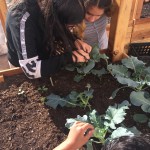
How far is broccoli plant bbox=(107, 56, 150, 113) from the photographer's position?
1.32m

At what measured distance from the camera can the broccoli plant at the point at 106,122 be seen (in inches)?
45.5

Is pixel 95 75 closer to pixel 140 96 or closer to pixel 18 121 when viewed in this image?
pixel 140 96

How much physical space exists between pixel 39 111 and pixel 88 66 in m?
0.37

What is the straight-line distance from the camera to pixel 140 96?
133 centimetres

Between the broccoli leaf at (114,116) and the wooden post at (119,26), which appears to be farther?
the wooden post at (119,26)

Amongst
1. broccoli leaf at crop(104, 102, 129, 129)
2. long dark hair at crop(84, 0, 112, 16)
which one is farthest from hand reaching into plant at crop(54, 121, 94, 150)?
long dark hair at crop(84, 0, 112, 16)

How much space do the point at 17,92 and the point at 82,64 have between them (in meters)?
0.41

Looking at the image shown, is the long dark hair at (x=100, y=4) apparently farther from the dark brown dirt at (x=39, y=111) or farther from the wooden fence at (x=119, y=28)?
the dark brown dirt at (x=39, y=111)

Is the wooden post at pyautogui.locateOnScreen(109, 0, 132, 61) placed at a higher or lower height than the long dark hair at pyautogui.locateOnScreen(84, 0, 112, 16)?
lower

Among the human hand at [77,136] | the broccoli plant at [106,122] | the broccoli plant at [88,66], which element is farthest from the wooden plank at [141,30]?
the human hand at [77,136]

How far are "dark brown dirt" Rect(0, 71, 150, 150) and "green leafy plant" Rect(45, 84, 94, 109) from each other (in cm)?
3

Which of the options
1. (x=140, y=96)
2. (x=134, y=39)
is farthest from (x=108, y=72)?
(x=134, y=39)

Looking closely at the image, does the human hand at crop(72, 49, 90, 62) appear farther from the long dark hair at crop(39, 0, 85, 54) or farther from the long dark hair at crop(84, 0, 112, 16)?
the long dark hair at crop(84, 0, 112, 16)

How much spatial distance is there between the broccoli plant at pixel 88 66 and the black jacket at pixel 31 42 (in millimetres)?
98
